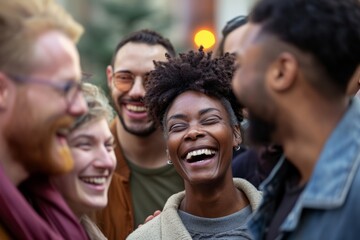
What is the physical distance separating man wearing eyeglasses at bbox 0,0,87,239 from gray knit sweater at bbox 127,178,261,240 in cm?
99

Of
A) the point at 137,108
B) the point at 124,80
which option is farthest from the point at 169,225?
the point at 124,80

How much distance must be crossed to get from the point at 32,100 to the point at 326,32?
3.73ft

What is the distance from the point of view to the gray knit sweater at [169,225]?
4.38 meters

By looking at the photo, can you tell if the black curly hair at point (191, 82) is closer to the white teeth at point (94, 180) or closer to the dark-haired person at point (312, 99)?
the white teeth at point (94, 180)

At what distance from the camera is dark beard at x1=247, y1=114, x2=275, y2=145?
344 cm

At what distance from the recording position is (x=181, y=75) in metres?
4.73

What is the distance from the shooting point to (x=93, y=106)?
398 centimetres

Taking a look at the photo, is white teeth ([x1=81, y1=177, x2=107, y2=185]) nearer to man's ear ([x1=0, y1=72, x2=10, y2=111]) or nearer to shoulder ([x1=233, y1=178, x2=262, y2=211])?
man's ear ([x1=0, y1=72, x2=10, y2=111])

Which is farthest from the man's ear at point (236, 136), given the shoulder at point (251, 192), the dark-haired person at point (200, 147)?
the shoulder at point (251, 192)

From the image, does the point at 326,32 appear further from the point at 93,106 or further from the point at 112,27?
A: the point at 112,27

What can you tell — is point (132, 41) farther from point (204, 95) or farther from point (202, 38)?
point (202, 38)

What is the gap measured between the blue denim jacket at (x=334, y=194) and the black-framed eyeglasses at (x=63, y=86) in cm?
97

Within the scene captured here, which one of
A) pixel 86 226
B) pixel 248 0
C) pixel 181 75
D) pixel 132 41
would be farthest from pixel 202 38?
pixel 248 0

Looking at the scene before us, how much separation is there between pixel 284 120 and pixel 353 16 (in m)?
0.47
